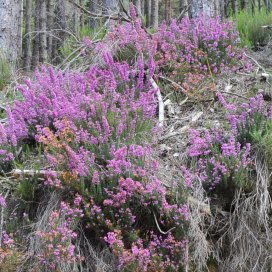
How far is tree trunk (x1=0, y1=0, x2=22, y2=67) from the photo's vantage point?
6.89 meters

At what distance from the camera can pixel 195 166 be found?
129 inches

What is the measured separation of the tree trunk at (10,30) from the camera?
6891 millimetres

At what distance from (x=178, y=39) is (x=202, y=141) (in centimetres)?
218

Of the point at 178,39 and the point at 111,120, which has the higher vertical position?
the point at 178,39

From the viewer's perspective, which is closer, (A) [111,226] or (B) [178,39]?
(A) [111,226]

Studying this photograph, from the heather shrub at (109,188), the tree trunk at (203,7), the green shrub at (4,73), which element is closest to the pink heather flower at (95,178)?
the heather shrub at (109,188)

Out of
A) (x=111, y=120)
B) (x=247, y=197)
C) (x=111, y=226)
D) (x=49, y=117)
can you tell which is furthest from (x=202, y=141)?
(x=49, y=117)

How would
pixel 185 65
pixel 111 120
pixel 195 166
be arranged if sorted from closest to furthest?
pixel 195 166, pixel 111 120, pixel 185 65

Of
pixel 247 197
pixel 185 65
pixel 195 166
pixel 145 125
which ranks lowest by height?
pixel 247 197

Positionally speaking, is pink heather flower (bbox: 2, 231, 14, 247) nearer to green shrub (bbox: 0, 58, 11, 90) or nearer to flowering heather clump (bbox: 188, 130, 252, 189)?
flowering heather clump (bbox: 188, 130, 252, 189)

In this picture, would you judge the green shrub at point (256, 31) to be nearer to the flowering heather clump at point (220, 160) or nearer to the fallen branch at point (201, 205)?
the flowering heather clump at point (220, 160)

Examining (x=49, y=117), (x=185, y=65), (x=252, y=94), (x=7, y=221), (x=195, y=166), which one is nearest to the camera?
(x=7, y=221)

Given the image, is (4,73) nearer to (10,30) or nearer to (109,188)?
(10,30)

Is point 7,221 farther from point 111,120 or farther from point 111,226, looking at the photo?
point 111,120
